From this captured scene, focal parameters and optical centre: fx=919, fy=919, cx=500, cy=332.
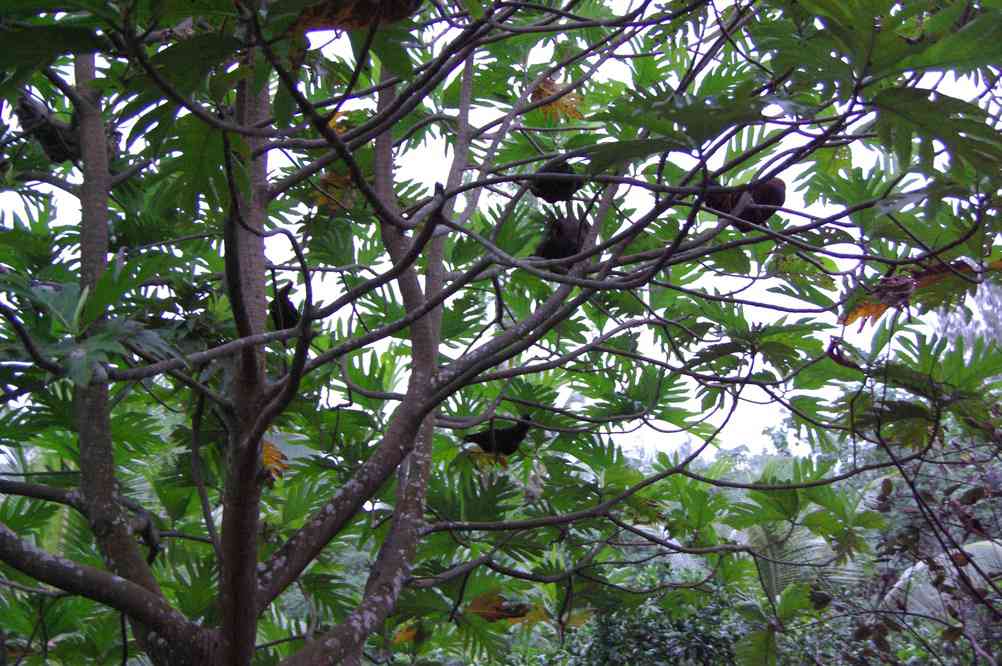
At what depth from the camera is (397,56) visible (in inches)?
39.2

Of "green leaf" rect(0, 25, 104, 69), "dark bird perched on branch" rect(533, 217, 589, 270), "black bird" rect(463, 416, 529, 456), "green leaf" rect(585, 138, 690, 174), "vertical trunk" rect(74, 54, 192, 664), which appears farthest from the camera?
"black bird" rect(463, 416, 529, 456)

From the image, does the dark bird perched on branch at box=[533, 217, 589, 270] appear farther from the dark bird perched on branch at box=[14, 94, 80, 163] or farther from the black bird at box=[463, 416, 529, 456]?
the dark bird perched on branch at box=[14, 94, 80, 163]

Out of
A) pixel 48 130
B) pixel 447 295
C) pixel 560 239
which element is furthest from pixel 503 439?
pixel 48 130

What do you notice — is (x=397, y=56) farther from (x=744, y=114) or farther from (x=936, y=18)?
(x=936, y=18)

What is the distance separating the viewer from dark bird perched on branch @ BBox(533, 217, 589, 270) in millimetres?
1857

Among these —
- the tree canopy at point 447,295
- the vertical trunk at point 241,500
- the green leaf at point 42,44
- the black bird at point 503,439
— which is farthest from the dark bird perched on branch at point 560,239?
the green leaf at point 42,44

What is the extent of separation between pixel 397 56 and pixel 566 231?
908 mm

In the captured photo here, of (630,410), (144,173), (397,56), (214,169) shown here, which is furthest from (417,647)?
(397,56)

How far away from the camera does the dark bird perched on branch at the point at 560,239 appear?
1.86 m

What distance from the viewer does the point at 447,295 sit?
125 centimetres

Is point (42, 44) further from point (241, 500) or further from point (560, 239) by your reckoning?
point (560, 239)

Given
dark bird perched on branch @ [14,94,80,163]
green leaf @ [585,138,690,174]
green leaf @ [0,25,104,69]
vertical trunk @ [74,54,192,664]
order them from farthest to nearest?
dark bird perched on branch @ [14,94,80,163] < vertical trunk @ [74,54,192,664] < green leaf @ [585,138,690,174] < green leaf @ [0,25,104,69]

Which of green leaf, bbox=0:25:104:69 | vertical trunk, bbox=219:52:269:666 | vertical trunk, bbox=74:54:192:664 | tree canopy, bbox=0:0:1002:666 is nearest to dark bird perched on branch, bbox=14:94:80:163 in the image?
tree canopy, bbox=0:0:1002:666

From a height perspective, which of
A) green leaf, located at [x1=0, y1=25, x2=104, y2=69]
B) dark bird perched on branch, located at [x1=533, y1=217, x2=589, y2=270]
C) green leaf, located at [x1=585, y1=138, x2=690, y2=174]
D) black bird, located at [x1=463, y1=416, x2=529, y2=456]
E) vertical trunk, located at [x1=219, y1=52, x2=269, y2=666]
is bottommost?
vertical trunk, located at [x1=219, y1=52, x2=269, y2=666]
